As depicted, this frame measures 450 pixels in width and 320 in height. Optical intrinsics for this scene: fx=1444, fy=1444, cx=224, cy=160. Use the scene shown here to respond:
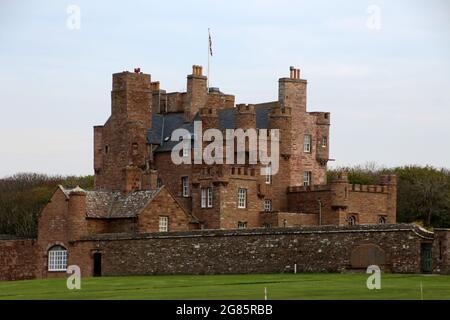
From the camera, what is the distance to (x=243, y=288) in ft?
195

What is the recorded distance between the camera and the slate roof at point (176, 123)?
326 ft

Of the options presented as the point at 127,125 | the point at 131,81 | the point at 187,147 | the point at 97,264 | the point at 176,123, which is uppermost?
the point at 131,81

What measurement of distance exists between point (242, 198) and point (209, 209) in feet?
8.67

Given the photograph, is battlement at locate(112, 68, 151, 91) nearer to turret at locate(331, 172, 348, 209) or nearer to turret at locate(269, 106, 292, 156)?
turret at locate(269, 106, 292, 156)

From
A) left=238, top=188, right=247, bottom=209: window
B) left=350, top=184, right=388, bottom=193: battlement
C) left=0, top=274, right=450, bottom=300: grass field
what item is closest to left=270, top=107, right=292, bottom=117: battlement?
left=238, top=188, right=247, bottom=209: window

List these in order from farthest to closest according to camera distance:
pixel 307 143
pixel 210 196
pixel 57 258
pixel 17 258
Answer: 1. pixel 307 143
2. pixel 210 196
3. pixel 17 258
4. pixel 57 258

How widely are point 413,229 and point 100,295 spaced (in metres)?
18.2

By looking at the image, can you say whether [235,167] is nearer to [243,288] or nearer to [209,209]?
[209,209]

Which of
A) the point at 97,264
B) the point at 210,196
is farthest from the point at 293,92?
the point at 97,264

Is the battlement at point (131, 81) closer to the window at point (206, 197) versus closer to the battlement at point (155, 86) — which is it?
the battlement at point (155, 86)

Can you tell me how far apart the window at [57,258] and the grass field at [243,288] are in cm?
1327

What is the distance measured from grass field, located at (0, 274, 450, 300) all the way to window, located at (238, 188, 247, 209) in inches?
837

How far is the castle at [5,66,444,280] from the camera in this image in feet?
237
